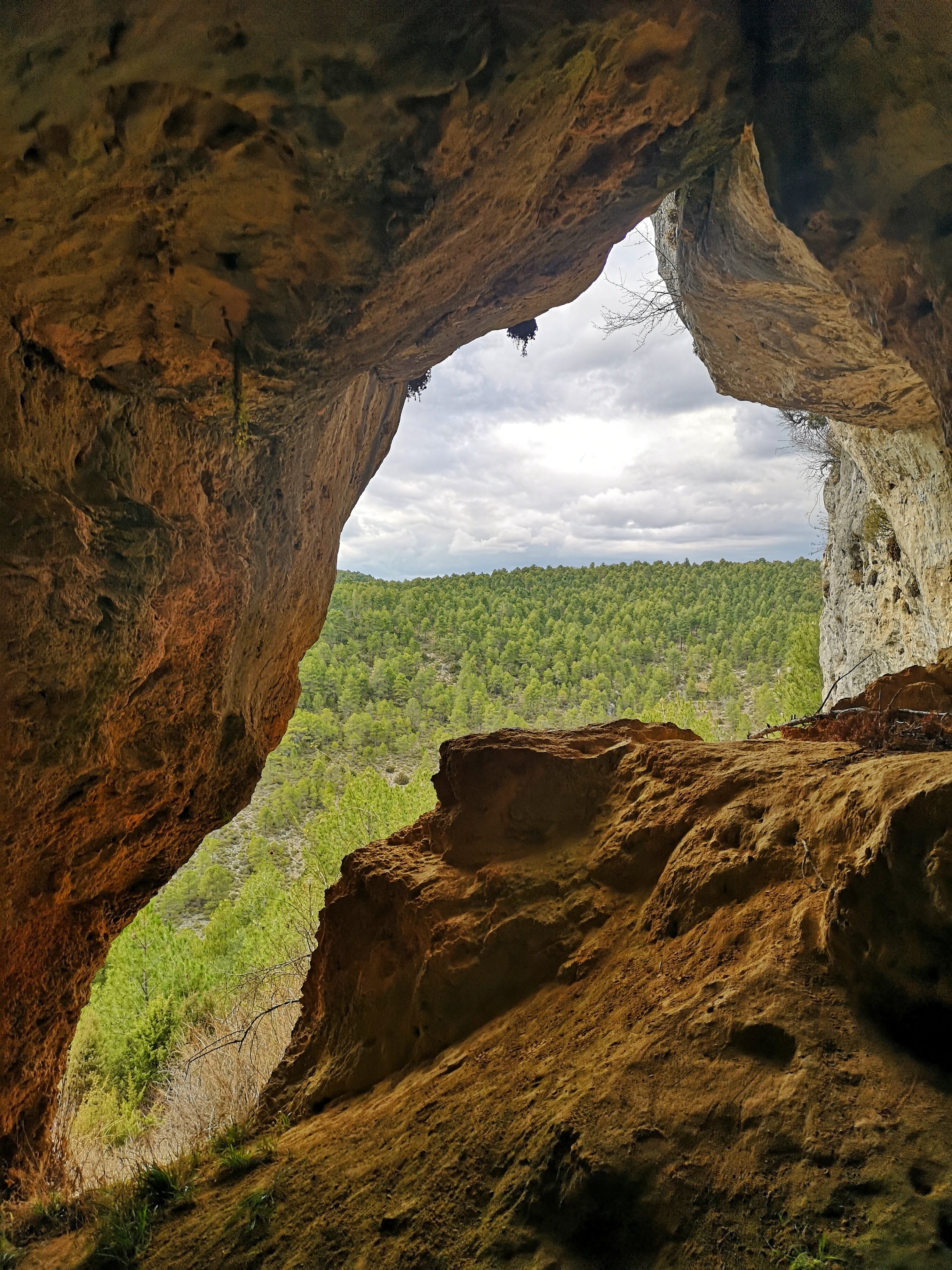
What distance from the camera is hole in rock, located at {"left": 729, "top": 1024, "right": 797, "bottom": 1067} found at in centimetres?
238

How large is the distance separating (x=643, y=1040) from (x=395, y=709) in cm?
5117

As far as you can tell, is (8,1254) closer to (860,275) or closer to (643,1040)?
(643,1040)

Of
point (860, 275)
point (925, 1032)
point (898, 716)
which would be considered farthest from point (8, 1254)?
point (860, 275)

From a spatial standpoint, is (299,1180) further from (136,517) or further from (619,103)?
(619,103)

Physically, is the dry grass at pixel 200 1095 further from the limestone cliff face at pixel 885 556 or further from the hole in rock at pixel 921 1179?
the limestone cliff face at pixel 885 556

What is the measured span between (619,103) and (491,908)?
510 cm

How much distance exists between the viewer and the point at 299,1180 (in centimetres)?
333

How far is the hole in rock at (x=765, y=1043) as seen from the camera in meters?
2.38

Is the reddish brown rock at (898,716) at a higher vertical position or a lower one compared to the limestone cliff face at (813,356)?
lower

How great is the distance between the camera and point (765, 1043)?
244cm

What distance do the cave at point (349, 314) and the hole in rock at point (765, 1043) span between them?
15 mm

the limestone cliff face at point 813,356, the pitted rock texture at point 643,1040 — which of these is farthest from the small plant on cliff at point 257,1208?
the limestone cliff face at point 813,356

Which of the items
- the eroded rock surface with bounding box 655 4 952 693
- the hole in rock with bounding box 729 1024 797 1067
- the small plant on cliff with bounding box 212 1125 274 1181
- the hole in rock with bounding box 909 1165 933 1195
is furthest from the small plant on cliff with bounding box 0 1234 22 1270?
the eroded rock surface with bounding box 655 4 952 693

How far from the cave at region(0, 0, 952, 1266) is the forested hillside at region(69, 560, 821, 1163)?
3409 mm
